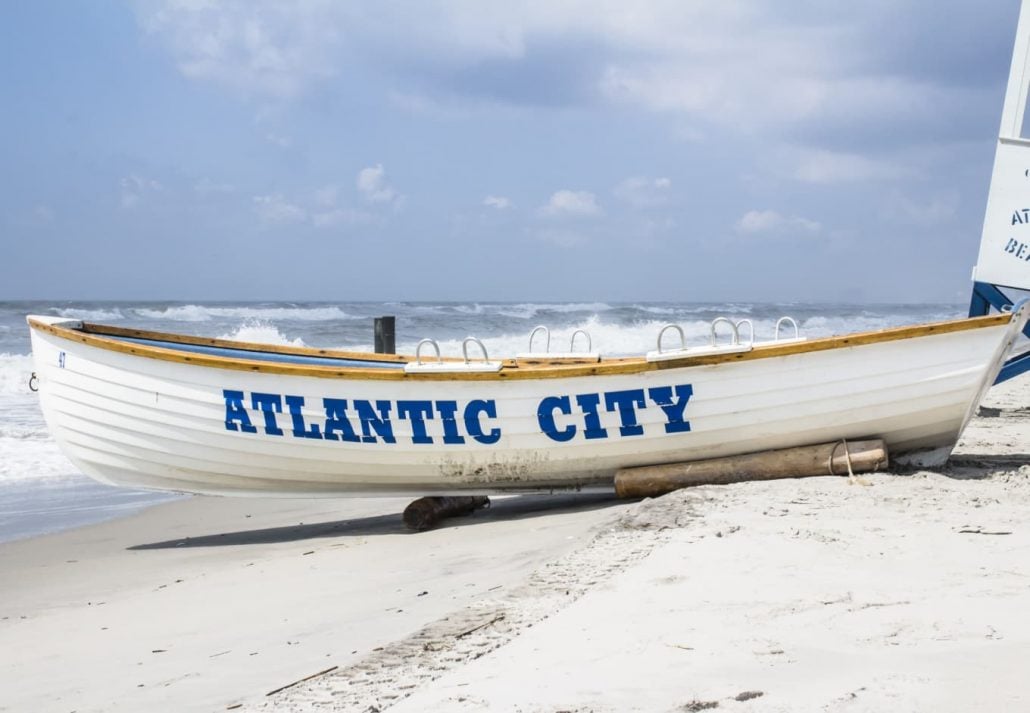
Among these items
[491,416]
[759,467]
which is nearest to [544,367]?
[491,416]

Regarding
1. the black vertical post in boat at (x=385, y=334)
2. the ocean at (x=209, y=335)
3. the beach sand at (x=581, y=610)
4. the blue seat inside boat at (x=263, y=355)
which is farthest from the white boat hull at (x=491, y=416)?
the black vertical post in boat at (x=385, y=334)

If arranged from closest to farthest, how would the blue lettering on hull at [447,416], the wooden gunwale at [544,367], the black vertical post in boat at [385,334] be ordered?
the wooden gunwale at [544,367], the blue lettering on hull at [447,416], the black vertical post in boat at [385,334]

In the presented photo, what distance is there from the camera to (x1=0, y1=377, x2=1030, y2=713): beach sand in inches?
113

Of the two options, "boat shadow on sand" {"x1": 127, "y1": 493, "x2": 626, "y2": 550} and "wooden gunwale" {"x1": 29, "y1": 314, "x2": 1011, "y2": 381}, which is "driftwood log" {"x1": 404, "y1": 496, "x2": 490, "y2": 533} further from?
"wooden gunwale" {"x1": 29, "y1": 314, "x2": 1011, "y2": 381}

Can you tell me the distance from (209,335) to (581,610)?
97.8ft

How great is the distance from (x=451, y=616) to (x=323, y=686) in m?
0.76

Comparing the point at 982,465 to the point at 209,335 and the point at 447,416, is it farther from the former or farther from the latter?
the point at 209,335

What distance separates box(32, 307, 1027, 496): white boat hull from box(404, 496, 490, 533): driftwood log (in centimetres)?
10

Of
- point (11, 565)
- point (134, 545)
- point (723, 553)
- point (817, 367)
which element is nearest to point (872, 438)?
point (817, 367)

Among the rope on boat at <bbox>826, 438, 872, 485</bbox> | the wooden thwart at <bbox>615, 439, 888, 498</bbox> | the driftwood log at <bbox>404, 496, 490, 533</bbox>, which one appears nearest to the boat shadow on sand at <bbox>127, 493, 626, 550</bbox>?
the driftwood log at <bbox>404, 496, 490, 533</bbox>

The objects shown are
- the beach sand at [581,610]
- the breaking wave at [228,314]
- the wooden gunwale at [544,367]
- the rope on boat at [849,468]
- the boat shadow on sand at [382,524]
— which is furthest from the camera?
the breaking wave at [228,314]

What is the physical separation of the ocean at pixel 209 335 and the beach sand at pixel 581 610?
1.66 meters

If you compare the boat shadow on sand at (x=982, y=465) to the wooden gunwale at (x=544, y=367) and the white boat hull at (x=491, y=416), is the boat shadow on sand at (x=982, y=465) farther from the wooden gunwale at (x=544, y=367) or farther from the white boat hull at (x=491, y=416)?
the wooden gunwale at (x=544, y=367)

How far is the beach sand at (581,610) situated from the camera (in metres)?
2.86
